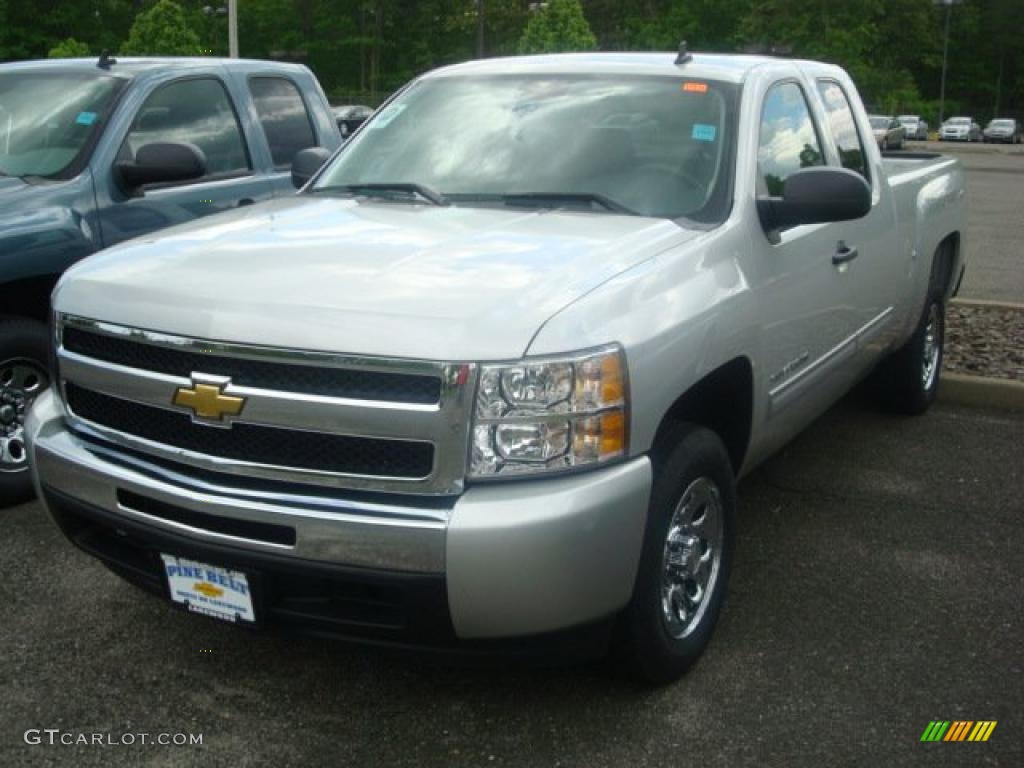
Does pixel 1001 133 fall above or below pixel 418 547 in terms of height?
below

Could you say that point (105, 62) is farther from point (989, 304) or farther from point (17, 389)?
point (989, 304)

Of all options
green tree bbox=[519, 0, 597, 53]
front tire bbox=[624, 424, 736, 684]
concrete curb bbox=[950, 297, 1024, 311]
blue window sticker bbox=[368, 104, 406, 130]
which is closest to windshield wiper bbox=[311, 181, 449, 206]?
blue window sticker bbox=[368, 104, 406, 130]

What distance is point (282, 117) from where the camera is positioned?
664 centimetres

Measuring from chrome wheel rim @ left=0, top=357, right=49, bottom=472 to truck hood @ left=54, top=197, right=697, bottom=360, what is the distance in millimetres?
1518

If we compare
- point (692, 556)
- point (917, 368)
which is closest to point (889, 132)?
point (917, 368)

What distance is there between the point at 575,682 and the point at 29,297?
3069 mm

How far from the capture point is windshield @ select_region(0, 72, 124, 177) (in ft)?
18.2

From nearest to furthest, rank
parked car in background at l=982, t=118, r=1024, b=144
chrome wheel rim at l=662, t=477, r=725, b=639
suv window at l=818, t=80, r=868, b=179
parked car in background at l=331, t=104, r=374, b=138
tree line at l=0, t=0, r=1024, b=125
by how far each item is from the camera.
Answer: chrome wheel rim at l=662, t=477, r=725, b=639 < suv window at l=818, t=80, r=868, b=179 < parked car in background at l=331, t=104, r=374, b=138 < tree line at l=0, t=0, r=1024, b=125 < parked car in background at l=982, t=118, r=1024, b=144

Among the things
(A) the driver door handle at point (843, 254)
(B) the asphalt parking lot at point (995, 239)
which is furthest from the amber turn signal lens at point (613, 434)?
(B) the asphalt parking lot at point (995, 239)

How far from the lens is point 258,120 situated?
6.43m

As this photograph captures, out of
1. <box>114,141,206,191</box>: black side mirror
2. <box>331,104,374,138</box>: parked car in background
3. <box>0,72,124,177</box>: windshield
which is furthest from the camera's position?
<box>331,104,374,138</box>: parked car in background

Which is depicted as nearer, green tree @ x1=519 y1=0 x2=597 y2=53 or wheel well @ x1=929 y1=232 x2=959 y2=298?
wheel well @ x1=929 y1=232 x2=959 y2=298

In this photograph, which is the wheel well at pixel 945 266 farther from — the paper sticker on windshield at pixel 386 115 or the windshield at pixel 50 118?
the windshield at pixel 50 118

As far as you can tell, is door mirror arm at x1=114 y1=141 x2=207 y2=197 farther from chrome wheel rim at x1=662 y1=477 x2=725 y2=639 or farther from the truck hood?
Result: chrome wheel rim at x1=662 y1=477 x2=725 y2=639
